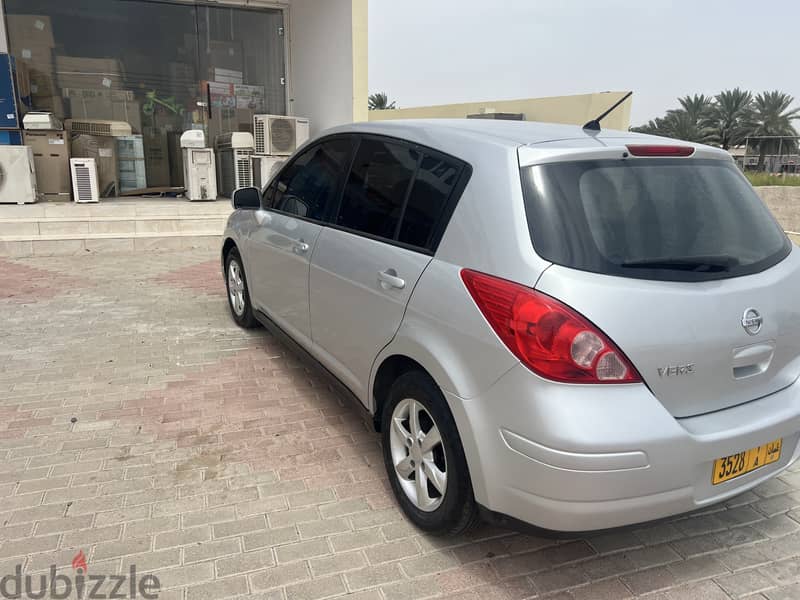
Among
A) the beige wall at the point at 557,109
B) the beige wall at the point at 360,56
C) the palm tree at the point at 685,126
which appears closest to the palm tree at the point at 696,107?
the palm tree at the point at 685,126

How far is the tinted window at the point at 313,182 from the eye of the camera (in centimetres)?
341

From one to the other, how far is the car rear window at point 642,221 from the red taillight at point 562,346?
0.18 metres

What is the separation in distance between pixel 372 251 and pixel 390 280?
27cm

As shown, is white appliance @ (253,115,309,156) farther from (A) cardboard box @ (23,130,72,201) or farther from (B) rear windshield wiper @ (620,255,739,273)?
(B) rear windshield wiper @ (620,255,739,273)

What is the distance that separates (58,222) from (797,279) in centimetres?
912

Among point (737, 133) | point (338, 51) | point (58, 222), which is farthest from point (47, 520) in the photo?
point (737, 133)

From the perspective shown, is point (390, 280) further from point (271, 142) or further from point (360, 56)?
point (271, 142)

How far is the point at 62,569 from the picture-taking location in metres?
2.31

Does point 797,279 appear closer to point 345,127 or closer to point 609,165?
point 609,165

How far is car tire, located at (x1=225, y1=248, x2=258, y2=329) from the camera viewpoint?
496 cm

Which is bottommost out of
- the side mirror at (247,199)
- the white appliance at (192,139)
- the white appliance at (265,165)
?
the side mirror at (247,199)

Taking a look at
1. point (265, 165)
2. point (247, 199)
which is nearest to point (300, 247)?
point (247, 199)

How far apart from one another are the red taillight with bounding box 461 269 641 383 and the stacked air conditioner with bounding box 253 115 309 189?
28.5 ft

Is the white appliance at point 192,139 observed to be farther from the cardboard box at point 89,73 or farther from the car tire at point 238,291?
the car tire at point 238,291
